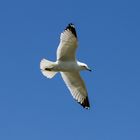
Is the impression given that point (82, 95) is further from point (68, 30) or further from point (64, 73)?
point (68, 30)

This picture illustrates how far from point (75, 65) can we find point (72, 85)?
1.13m

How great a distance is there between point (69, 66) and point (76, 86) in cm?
114

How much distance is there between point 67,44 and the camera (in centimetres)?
2308

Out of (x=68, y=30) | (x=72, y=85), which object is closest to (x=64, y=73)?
(x=72, y=85)

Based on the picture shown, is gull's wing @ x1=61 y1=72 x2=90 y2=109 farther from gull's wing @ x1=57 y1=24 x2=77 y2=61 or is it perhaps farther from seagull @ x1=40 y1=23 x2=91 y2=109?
gull's wing @ x1=57 y1=24 x2=77 y2=61

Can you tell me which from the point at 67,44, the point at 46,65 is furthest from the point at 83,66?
the point at 46,65

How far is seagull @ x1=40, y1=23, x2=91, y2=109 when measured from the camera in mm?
22891

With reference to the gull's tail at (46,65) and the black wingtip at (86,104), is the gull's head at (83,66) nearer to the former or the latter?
the gull's tail at (46,65)

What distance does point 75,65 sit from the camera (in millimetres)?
23406

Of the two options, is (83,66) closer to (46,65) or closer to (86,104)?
(46,65)

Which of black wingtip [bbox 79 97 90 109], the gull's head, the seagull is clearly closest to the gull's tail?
the seagull

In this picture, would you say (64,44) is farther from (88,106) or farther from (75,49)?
(88,106)

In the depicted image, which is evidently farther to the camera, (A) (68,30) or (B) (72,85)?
(B) (72,85)

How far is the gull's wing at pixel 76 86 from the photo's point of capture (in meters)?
24.1
